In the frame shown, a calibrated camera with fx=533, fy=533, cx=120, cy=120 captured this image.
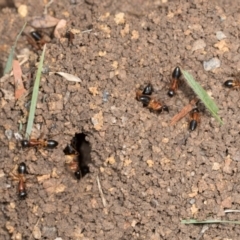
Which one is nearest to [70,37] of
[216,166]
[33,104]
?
[33,104]

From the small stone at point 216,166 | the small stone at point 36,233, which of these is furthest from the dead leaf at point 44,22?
the small stone at point 216,166

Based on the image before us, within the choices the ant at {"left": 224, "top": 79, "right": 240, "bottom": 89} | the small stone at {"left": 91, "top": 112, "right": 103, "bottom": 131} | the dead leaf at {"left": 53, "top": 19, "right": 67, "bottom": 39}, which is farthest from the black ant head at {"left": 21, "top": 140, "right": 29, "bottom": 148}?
the ant at {"left": 224, "top": 79, "right": 240, "bottom": 89}

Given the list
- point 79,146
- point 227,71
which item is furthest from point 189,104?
point 79,146

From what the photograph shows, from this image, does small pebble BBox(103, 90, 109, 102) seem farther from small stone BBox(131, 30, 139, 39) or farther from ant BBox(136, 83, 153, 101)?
small stone BBox(131, 30, 139, 39)

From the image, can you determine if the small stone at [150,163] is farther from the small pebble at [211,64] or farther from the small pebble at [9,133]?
the small pebble at [9,133]

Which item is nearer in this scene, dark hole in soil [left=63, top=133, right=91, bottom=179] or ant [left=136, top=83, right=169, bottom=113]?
ant [left=136, top=83, right=169, bottom=113]

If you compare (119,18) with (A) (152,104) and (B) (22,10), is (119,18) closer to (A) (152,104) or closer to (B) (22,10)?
(A) (152,104)
